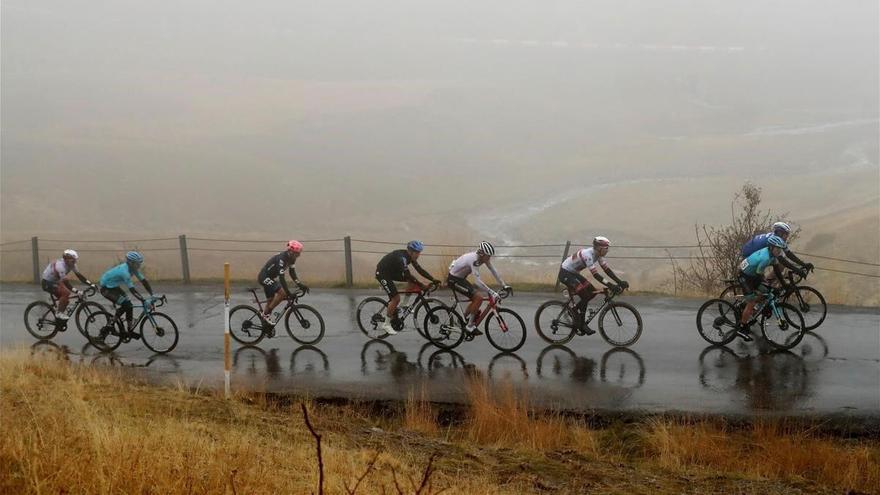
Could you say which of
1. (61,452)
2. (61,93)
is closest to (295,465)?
(61,452)

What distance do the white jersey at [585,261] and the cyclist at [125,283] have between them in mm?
7038

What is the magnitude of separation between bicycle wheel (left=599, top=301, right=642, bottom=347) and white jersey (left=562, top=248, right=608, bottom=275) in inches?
29.8

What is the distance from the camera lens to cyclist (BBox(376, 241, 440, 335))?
1443cm

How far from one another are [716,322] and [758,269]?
118 cm

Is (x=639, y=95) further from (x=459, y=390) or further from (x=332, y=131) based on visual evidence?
(x=459, y=390)

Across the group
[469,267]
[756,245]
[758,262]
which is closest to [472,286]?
[469,267]

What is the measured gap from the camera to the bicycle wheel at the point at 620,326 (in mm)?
14586

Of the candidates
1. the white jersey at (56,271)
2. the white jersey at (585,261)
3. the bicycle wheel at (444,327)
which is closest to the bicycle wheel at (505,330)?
the bicycle wheel at (444,327)

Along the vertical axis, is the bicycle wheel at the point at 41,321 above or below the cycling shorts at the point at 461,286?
below

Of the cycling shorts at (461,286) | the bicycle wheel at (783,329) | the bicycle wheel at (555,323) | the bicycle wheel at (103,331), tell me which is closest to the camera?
the bicycle wheel at (783,329)

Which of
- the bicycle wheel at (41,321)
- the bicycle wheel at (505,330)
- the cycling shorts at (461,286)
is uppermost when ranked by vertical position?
the cycling shorts at (461,286)

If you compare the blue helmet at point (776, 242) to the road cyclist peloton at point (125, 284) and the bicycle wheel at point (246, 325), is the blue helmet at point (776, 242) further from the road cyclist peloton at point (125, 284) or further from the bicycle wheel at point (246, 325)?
the road cyclist peloton at point (125, 284)

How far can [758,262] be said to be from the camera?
1388 centimetres

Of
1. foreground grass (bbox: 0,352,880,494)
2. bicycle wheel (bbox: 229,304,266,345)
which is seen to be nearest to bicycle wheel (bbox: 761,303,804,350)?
foreground grass (bbox: 0,352,880,494)
